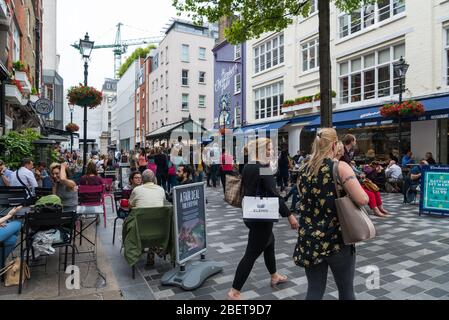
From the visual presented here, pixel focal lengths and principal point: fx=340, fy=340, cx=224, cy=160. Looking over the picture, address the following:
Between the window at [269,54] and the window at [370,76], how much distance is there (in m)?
5.86

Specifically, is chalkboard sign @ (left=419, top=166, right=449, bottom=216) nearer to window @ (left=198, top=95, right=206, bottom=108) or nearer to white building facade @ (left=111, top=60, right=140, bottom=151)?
window @ (left=198, top=95, right=206, bottom=108)

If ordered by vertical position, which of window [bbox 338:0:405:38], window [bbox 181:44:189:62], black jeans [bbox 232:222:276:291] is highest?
window [bbox 181:44:189:62]

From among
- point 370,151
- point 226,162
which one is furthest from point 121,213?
point 370,151

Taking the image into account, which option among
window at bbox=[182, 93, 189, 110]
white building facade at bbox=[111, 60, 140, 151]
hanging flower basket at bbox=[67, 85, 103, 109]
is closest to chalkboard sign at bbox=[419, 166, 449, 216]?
hanging flower basket at bbox=[67, 85, 103, 109]

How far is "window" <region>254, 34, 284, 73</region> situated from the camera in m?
24.0

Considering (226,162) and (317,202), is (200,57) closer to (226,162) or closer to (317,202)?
Answer: (226,162)

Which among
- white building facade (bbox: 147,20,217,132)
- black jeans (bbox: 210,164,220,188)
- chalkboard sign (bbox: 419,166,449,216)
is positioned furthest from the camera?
white building facade (bbox: 147,20,217,132)

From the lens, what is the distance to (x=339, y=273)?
2.61 m

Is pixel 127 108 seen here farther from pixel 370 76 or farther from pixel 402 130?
pixel 402 130

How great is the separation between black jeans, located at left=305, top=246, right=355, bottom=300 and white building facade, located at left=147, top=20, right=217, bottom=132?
38.4 m

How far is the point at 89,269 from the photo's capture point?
15.7 ft

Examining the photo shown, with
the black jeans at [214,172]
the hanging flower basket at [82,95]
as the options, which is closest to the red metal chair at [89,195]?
the hanging flower basket at [82,95]

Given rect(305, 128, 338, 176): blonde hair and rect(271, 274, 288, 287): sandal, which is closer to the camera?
rect(305, 128, 338, 176): blonde hair
